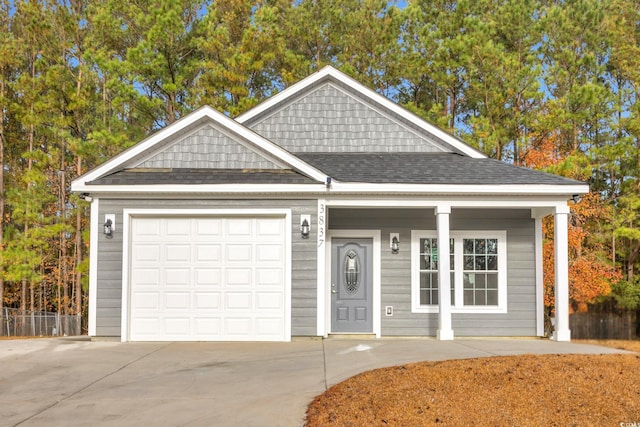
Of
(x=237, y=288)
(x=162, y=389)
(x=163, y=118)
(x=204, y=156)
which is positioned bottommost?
(x=162, y=389)

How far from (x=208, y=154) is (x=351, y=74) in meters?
13.1

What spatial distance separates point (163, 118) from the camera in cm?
2530

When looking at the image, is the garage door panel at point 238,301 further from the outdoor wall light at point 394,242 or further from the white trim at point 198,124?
the outdoor wall light at point 394,242

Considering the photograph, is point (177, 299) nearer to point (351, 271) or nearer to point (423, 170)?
point (351, 271)

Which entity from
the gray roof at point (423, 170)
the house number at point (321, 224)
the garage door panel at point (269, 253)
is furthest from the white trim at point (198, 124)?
the garage door panel at point (269, 253)

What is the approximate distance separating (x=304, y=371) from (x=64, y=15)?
2045cm

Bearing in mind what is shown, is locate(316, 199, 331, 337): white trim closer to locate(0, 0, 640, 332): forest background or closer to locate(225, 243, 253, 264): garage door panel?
locate(225, 243, 253, 264): garage door panel

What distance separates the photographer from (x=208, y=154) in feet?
36.0

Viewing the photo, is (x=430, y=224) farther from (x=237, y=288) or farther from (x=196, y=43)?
(x=196, y=43)

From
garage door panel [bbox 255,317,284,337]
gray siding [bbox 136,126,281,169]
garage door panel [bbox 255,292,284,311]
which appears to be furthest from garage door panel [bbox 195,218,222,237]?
garage door panel [bbox 255,317,284,337]

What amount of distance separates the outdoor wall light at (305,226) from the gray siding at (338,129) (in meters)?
3.06

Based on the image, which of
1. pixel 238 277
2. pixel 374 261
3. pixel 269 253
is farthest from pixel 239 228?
pixel 374 261

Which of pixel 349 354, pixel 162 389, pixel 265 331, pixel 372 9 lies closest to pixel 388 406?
pixel 162 389

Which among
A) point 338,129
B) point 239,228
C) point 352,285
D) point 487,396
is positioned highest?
point 338,129
